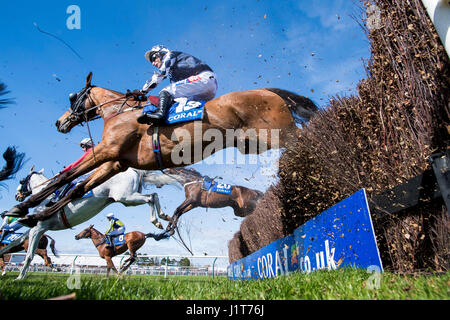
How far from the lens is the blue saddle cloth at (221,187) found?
10.9 meters

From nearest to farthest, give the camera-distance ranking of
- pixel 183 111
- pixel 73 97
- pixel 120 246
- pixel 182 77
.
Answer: pixel 183 111, pixel 182 77, pixel 73 97, pixel 120 246

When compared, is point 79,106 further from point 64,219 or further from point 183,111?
point 64,219

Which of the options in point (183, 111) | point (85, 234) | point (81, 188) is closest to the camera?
point (183, 111)

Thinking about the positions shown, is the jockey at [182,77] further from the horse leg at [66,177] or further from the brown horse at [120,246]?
the brown horse at [120,246]

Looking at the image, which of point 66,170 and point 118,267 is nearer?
point 66,170

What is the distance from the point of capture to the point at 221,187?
11031 mm

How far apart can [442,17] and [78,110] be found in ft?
17.5

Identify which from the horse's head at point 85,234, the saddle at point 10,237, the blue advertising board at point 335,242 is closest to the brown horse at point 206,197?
the horse's head at point 85,234

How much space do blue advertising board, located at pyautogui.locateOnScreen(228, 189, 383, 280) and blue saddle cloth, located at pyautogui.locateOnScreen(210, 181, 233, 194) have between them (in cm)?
624

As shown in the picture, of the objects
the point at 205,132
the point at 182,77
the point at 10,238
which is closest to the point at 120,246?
the point at 10,238

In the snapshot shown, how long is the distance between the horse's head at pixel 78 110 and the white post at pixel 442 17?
195 inches

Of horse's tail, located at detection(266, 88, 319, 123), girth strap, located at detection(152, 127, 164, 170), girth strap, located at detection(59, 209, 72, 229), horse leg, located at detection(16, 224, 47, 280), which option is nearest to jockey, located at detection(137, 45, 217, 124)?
girth strap, located at detection(152, 127, 164, 170)
